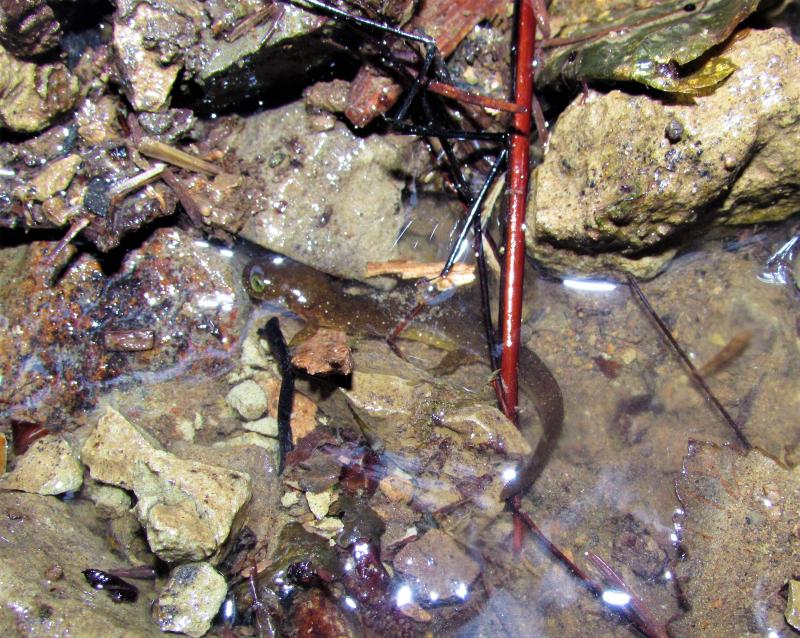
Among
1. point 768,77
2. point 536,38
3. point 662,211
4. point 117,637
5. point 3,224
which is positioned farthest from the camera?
point 536,38

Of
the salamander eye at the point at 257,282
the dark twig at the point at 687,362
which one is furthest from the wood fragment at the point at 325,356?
the dark twig at the point at 687,362

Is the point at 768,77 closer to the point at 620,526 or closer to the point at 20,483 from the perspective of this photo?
the point at 620,526

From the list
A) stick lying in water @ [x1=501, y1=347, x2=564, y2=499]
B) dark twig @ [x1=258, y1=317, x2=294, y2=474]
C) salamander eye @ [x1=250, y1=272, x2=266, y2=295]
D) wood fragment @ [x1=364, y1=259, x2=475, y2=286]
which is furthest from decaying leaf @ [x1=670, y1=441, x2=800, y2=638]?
salamander eye @ [x1=250, y1=272, x2=266, y2=295]

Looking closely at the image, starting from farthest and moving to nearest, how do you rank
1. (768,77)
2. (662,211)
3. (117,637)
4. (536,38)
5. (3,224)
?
(536,38), (3,224), (662,211), (768,77), (117,637)

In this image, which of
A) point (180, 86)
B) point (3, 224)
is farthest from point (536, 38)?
point (3, 224)

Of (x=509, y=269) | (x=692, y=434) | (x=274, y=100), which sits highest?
(x=274, y=100)

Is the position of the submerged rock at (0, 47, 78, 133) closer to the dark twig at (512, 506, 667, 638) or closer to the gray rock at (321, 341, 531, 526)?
the gray rock at (321, 341, 531, 526)
